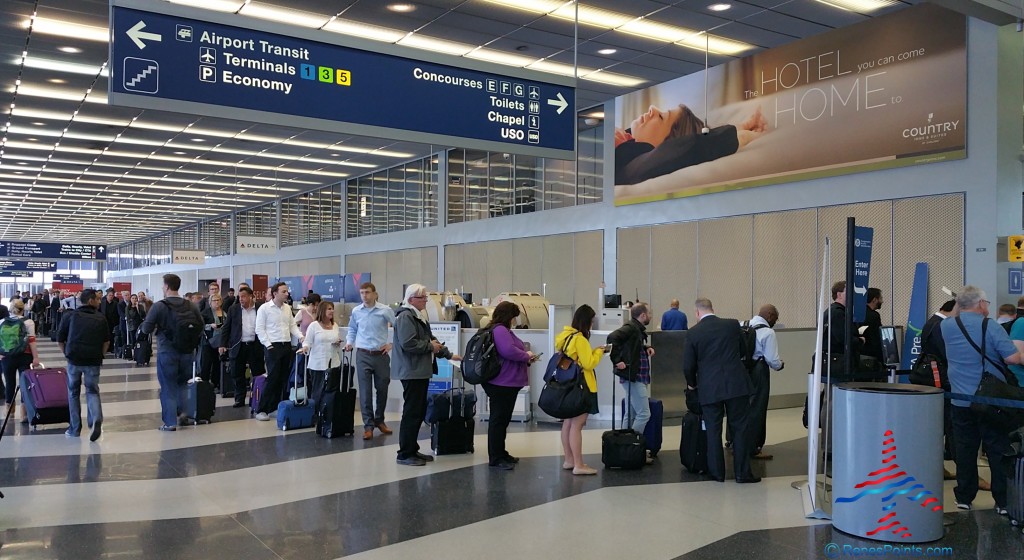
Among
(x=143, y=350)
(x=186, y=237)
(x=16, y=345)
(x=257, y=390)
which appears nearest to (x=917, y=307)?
(x=257, y=390)

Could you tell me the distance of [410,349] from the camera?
6.95 metres

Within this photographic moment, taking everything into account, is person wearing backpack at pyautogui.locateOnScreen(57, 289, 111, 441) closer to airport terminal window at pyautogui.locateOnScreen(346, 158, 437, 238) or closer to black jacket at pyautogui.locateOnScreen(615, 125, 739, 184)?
black jacket at pyautogui.locateOnScreen(615, 125, 739, 184)

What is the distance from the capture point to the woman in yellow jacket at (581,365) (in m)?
6.61

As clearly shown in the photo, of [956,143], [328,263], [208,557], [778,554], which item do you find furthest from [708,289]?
[328,263]

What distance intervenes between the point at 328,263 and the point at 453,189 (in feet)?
27.1

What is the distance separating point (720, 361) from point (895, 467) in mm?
1816

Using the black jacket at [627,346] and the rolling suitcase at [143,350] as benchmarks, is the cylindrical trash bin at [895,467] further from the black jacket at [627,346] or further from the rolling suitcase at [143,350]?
the rolling suitcase at [143,350]

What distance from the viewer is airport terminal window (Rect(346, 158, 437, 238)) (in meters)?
22.4

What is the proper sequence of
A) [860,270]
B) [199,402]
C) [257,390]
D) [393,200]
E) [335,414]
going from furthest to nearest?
[393,200]
[257,390]
[199,402]
[335,414]
[860,270]

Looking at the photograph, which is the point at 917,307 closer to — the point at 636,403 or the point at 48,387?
the point at 636,403

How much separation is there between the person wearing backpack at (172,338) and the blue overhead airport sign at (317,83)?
337 centimetres

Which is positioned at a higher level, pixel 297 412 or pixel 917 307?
pixel 917 307

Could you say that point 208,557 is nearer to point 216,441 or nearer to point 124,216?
point 216,441

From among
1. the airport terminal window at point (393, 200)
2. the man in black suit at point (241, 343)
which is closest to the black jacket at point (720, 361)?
the man in black suit at point (241, 343)
